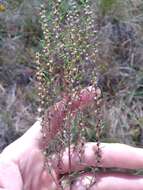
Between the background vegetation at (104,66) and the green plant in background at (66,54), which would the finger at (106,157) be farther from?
the background vegetation at (104,66)

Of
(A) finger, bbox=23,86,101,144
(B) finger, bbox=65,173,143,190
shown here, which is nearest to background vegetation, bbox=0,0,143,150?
(B) finger, bbox=65,173,143,190

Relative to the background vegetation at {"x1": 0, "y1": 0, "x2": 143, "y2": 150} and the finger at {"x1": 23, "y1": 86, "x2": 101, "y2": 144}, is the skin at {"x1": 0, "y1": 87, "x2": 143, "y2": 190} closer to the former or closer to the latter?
the finger at {"x1": 23, "y1": 86, "x2": 101, "y2": 144}

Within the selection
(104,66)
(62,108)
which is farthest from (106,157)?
(104,66)

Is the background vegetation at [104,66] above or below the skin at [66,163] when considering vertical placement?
above

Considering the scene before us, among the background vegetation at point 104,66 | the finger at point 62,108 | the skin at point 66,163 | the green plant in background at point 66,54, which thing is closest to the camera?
the green plant in background at point 66,54

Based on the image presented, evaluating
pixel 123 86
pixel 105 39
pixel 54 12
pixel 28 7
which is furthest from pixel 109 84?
pixel 54 12

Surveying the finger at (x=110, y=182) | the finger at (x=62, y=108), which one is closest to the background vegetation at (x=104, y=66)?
the finger at (x=110, y=182)

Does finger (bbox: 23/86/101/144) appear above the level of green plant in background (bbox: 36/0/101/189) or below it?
below
